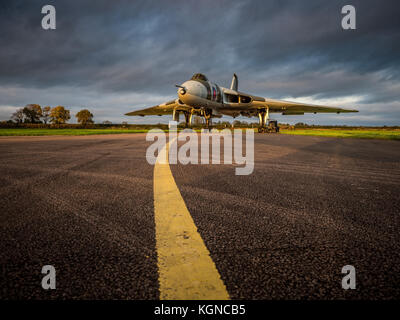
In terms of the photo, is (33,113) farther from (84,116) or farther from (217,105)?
(217,105)

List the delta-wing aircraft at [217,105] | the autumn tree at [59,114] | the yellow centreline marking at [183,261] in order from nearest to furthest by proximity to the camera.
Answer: the yellow centreline marking at [183,261]
the delta-wing aircraft at [217,105]
the autumn tree at [59,114]

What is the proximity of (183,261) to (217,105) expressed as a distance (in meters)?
21.1

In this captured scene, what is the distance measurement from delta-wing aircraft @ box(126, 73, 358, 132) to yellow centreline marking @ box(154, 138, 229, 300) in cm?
1701

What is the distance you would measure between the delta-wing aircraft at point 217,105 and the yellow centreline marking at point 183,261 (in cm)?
1701

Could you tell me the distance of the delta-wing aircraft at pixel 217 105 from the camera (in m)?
18.1

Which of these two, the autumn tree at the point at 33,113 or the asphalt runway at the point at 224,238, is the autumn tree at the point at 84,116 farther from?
the asphalt runway at the point at 224,238

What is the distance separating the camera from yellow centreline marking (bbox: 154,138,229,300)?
779mm

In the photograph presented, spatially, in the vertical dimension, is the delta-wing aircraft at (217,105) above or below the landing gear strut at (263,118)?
above

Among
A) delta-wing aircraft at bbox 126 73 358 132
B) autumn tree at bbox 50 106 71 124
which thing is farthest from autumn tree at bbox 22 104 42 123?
delta-wing aircraft at bbox 126 73 358 132

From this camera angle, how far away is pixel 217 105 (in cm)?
2109

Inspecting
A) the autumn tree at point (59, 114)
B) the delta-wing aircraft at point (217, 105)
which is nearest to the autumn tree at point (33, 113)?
the autumn tree at point (59, 114)

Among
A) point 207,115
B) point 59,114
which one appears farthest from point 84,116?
point 207,115
